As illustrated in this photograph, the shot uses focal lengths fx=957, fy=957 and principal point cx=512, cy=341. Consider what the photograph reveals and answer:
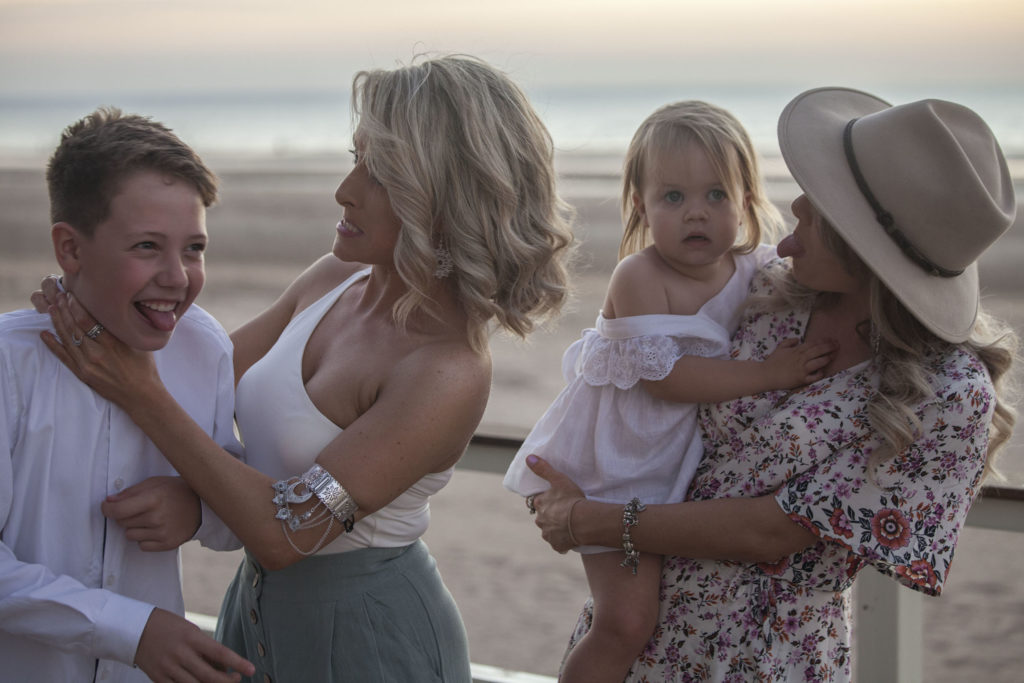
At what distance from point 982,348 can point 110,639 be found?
157cm

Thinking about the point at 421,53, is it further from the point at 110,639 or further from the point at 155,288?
the point at 110,639

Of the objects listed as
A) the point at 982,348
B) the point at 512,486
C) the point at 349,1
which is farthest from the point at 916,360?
the point at 349,1

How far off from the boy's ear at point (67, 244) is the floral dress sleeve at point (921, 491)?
129 centimetres

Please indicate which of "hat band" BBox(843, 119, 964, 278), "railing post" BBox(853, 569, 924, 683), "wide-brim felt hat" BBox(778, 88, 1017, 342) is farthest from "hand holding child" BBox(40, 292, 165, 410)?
"railing post" BBox(853, 569, 924, 683)

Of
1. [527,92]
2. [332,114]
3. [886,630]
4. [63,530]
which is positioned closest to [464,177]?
[527,92]

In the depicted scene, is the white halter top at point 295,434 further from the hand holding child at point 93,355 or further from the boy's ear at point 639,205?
the boy's ear at point 639,205

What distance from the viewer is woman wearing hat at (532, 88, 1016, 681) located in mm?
1643

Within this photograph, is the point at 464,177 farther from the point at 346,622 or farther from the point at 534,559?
the point at 534,559

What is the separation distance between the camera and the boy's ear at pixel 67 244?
1.52 m

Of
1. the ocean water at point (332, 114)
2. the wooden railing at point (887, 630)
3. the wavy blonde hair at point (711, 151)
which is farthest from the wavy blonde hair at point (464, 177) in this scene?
the ocean water at point (332, 114)

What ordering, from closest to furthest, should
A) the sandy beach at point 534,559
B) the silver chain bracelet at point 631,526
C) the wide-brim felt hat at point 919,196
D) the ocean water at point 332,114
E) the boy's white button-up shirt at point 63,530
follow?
the boy's white button-up shirt at point 63,530, the wide-brim felt hat at point 919,196, the silver chain bracelet at point 631,526, the sandy beach at point 534,559, the ocean water at point 332,114

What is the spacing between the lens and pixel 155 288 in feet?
5.00

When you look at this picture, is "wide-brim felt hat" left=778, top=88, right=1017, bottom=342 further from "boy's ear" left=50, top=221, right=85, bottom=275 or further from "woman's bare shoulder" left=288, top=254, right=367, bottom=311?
"boy's ear" left=50, top=221, right=85, bottom=275

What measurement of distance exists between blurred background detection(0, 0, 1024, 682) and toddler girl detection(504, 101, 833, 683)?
172mm
